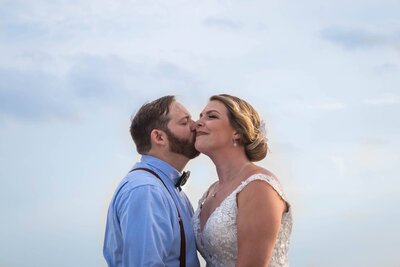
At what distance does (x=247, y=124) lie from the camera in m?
7.68

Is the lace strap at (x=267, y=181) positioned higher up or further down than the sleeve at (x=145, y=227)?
higher up

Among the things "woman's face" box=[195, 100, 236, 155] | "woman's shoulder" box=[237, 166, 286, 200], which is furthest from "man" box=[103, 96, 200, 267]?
"woman's shoulder" box=[237, 166, 286, 200]

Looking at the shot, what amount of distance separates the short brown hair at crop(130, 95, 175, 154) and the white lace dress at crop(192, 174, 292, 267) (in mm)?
Answer: 1142

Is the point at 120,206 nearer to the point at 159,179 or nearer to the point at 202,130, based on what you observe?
the point at 159,179

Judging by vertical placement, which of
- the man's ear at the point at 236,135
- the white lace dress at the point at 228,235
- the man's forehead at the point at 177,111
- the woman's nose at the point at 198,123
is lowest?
the white lace dress at the point at 228,235

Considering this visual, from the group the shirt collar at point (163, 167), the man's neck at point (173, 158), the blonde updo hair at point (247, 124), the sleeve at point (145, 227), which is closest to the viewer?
the sleeve at point (145, 227)

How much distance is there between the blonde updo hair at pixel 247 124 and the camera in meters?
7.69

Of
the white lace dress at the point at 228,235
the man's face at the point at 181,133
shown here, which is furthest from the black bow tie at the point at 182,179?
the white lace dress at the point at 228,235

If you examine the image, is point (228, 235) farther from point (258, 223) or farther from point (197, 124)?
point (197, 124)

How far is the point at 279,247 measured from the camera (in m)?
7.47

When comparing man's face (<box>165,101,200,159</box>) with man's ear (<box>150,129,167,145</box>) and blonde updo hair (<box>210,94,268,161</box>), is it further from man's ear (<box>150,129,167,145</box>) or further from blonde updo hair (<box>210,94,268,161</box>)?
blonde updo hair (<box>210,94,268,161</box>)

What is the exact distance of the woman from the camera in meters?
6.97

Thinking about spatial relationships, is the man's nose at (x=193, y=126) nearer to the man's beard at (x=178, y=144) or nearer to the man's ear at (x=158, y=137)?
the man's beard at (x=178, y=144)

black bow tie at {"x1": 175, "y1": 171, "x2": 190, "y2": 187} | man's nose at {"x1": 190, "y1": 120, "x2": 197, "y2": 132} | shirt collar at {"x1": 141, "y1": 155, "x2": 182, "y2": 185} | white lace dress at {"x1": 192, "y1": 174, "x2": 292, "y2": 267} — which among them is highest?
man's nose at {"x1": 190, "y1": 120, "x2": 197, "y2": 132}
